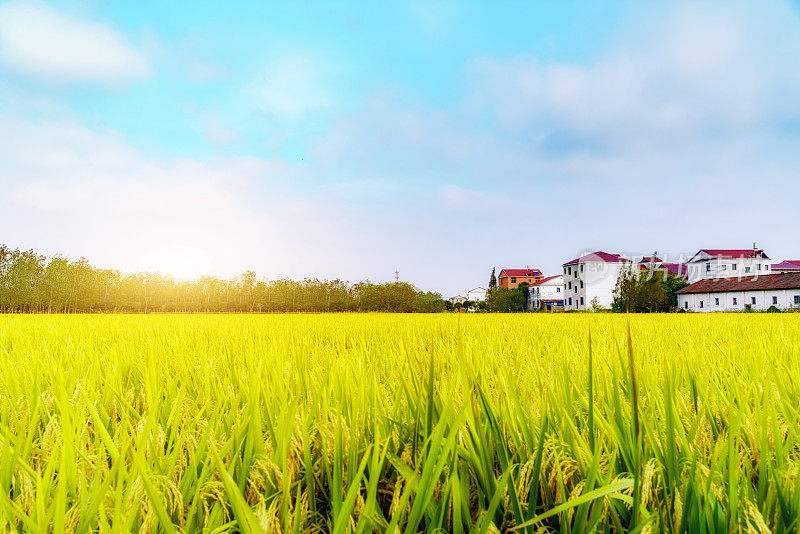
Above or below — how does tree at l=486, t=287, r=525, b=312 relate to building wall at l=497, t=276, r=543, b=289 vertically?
below

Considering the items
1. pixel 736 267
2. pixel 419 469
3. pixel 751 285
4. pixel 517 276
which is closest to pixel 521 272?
pixel 517 276

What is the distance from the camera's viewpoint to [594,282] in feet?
187

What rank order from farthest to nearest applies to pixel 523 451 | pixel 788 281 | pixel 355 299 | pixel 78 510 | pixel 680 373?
pixel 355 299 < pixel 788 281 < pixel 680 373 < pixel 523 451 < pixel 78 510

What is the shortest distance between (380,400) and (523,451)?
0.48 meters

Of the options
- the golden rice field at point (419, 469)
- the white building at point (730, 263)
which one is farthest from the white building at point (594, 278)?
the golden rice field at point (419, 469)

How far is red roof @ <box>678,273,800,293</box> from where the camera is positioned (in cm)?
3859

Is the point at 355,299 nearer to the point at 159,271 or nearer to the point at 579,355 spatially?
the point at 159,271

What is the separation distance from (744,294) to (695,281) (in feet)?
63.3

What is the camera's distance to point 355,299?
41469 mm

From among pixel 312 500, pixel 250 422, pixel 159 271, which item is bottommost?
pixel 312 500

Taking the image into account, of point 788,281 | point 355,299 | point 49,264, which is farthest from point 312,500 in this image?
point 788,281

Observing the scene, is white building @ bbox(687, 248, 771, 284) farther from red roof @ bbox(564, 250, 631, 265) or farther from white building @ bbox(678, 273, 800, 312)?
white building @ bbox(678, 273, 800, 312)

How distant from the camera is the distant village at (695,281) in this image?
134 feet

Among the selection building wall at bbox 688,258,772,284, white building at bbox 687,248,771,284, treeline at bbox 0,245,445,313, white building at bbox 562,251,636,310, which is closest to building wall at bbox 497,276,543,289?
white building at bbox 562,251,636,310
